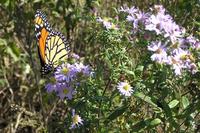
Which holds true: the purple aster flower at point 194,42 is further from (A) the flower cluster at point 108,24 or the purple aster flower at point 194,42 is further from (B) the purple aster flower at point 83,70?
(B) the purple aster flower at point 83,70

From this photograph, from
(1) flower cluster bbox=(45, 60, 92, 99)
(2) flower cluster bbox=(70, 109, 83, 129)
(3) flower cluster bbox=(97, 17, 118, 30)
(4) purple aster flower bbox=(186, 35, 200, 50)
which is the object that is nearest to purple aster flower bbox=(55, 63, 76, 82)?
(1) flower cluster bbox=(45, 60, 92, 99)

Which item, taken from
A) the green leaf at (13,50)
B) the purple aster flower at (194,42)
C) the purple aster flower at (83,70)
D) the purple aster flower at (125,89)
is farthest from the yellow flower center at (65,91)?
the green leaf at (13,50)

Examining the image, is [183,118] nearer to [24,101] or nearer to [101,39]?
[101,39]

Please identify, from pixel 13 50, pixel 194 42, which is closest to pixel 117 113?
pixel 194 42

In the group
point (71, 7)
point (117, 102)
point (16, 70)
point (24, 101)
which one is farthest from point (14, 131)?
point (117, 102)

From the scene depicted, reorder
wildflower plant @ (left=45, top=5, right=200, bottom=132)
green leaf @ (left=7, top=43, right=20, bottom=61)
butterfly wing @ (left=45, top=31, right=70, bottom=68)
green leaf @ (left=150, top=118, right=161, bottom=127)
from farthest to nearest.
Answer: green leaf @ (left=7, top=43, right=20, bottom=61), butterfly wing @ (left=45, top=31, right=70, bottom=68), green leaf @ (left=150, top=118, right=161, bottom=127), wildflower plant @ (left=45, top=5, right=200, bottom=132)

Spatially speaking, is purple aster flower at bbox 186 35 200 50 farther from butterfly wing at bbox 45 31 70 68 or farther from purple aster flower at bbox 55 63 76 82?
butterfly wing at bbox 45 31 70 68

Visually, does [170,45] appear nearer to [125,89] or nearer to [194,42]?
[194,42]
